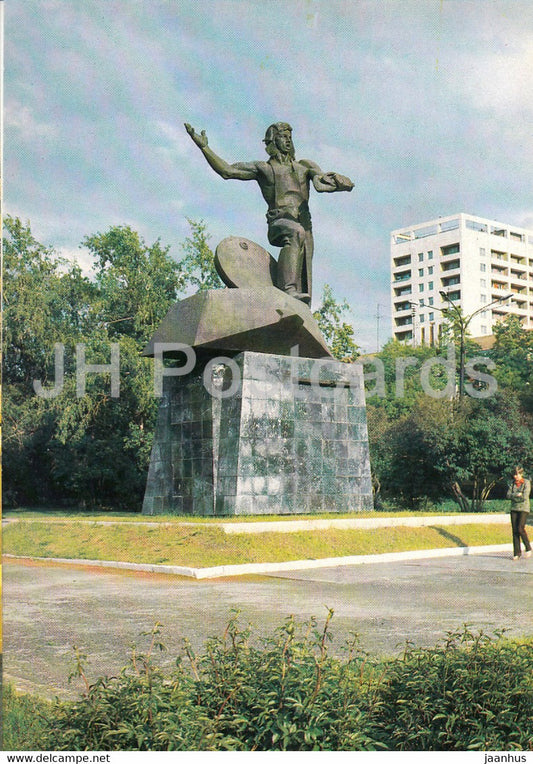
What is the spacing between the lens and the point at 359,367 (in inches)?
648

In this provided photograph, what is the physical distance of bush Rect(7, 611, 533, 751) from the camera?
3073mm

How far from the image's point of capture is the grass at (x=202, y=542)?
1117cm

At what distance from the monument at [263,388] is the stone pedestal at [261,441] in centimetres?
2

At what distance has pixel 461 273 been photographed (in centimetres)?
6488

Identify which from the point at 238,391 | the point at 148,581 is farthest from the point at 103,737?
the point at 238,391

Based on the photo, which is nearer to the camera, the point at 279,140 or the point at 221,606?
the point at 221,606

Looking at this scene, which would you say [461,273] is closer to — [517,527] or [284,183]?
[284,183]

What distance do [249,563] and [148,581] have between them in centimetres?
169

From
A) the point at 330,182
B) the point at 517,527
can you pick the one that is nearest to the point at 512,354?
the point at 330,182

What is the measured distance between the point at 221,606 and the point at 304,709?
15.1ft

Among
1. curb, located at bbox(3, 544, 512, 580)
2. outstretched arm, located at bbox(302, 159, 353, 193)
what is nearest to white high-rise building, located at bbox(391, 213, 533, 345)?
outstretched arm, located at bbox(302, 159, 353, 193)

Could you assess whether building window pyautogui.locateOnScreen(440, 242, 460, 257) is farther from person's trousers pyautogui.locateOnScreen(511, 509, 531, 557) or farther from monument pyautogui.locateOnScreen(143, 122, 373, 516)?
person's trousers pyautogui.locateOnScreen(511, 509, 531, 557)

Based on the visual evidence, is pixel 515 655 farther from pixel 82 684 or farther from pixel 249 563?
pixel 249 563

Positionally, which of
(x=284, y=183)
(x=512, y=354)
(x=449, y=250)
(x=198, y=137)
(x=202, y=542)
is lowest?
(x=202, y=542)
